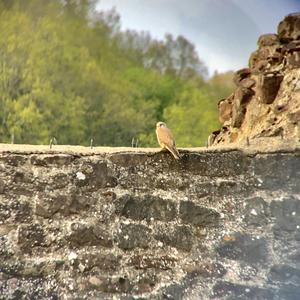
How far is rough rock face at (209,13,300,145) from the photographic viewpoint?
5.67 feet

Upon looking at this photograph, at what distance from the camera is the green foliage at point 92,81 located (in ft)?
10.2

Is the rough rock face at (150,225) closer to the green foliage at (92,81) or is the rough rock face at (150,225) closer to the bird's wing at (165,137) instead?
the bird's wing at (165,137)

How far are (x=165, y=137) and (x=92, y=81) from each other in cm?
360

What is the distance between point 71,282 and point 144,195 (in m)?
0.37

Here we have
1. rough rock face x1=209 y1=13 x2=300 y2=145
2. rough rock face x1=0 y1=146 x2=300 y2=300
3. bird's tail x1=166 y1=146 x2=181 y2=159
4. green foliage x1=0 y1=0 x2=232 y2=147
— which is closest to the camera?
rough rock face x1=0 y1=146 x2=300 y2=300

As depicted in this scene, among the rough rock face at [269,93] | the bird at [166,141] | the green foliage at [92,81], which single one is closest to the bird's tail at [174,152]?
the bird at [166,141]

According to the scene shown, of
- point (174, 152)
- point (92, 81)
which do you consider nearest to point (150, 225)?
point (174, 152)

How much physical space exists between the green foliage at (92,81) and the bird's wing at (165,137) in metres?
0.66

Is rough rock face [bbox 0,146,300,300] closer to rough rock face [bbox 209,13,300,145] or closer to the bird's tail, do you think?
the bird's tail

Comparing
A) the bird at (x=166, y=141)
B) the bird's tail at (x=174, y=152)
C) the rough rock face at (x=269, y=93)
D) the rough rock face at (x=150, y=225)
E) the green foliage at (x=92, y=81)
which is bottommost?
the rough rock face at (x=150, y=225)

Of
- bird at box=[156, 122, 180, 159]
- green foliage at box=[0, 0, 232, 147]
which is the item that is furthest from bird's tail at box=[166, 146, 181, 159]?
green foliage at box=[0, 0, 232, 147]

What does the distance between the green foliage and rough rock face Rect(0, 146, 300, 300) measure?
88 cm

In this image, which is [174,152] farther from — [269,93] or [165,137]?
[269,93]

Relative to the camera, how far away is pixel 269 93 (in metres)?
1.86
